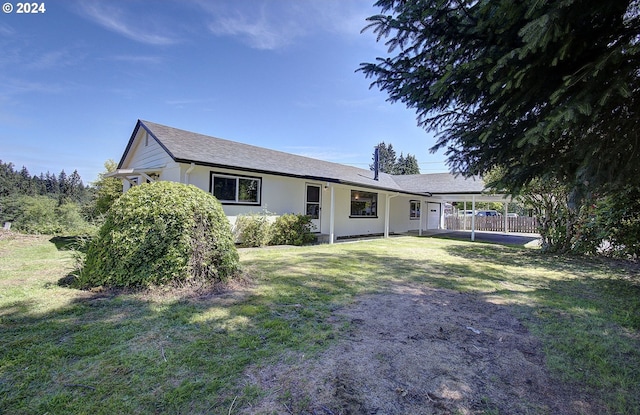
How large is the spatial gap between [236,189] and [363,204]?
24.8 ft

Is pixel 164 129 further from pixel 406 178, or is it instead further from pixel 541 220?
pixel 406 178

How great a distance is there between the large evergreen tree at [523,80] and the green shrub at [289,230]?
301 inches

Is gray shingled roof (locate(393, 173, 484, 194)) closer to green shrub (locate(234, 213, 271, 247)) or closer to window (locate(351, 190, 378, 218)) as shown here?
window (locate(351, 190, 378, 218))

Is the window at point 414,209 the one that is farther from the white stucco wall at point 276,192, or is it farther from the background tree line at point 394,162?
the background tree line at point 394,162

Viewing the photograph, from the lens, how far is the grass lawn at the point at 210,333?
81.2 inches

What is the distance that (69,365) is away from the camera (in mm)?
2355

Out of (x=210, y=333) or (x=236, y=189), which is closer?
(x=210, y=333)

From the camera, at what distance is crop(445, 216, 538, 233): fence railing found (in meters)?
21.4

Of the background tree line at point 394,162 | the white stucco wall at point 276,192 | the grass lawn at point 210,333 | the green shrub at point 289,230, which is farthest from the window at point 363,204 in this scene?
the background tree line at point 394,162

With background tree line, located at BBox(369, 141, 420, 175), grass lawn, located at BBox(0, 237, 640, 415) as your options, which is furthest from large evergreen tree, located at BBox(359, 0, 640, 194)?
background tree line, located at BBox(369, 141, 420, 175)

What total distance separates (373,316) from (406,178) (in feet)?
73.2

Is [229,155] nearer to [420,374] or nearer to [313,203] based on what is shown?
[313,203]

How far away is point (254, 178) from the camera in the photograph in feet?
36.3

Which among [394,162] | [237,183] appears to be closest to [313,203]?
[237,183]
